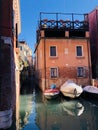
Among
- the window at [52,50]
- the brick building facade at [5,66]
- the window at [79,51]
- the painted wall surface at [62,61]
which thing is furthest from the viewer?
the window at [79,51]

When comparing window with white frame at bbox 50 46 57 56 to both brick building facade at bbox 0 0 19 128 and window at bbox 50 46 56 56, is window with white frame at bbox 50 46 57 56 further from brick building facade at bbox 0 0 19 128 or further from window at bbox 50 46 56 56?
brick building facade at bbox 0 0 19 128

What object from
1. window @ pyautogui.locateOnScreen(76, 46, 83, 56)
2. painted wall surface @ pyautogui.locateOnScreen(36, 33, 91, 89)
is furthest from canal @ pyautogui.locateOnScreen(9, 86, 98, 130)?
window @ pyautogui.locateOnScreen(76, 46, 83, 56)

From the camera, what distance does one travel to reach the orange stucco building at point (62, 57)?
74.9 ft

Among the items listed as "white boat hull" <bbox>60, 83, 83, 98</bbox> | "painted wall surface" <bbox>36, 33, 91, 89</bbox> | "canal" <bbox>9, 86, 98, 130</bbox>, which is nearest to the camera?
"canal" <bbox>9, 86, 98, 130</bbox>

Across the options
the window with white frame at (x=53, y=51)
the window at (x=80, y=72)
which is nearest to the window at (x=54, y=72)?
the window with white frame at (x=53, y=51)

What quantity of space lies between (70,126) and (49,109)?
14.6ft

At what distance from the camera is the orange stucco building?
74.9 feet

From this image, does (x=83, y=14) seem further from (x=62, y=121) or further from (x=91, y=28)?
(x=62, y=121)

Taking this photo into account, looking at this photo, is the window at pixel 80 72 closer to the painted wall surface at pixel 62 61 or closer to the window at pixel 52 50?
the painted wall surface at pixel 62 61

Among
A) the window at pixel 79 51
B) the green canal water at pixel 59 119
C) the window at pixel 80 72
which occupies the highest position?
the window at pixel 79 51

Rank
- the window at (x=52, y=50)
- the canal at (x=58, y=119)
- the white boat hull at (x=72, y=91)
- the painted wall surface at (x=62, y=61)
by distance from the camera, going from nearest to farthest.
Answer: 1. the canal at (x=58, y=119)
2. the white boat hull at (x=72, y=91)
3. the painted wall surface at (x=62, y=61)
4. the window at (x=52, y=50)

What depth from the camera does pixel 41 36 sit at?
75.3 ft

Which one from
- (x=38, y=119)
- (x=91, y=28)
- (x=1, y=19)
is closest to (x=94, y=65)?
(x=91, y=28)

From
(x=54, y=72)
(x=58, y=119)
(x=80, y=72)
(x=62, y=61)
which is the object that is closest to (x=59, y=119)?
(x=58, y=119)
